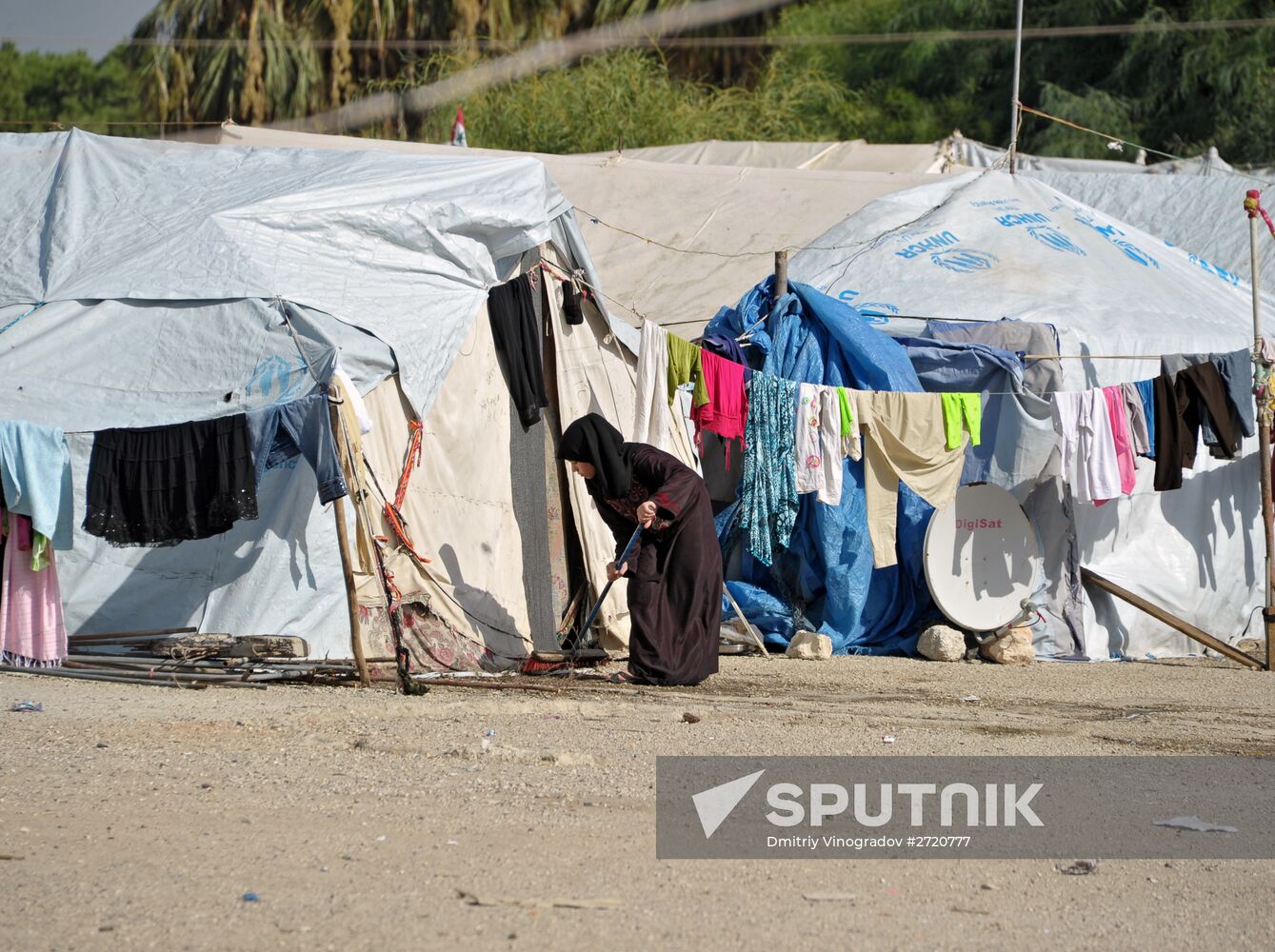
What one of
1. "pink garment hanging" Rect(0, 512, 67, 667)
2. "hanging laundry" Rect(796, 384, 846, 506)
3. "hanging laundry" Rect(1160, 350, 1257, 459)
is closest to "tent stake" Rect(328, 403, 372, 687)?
"pink garment hanging" Rect(0, 512, 67, 667)

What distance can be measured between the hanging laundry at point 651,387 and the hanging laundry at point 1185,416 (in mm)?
3203

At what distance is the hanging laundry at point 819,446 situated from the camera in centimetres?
965

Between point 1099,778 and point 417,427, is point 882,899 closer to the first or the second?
point 1099,778

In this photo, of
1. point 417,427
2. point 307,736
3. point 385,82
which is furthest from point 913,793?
point 385,82

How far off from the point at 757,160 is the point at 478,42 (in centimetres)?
910

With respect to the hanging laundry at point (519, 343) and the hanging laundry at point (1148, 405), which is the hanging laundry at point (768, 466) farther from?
the hanging laundry at point (1148, 405)

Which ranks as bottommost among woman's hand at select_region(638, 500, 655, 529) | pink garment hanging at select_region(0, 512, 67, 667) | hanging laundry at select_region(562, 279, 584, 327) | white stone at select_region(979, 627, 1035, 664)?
white stone at select_region(979, 627, 1035, 664)

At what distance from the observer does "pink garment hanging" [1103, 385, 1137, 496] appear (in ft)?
32.4

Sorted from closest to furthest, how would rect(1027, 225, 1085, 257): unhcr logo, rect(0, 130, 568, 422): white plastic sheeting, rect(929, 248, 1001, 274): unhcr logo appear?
rect(0, 130, 568, 422): white plastic sheeting < rect(929, 248, 1001, 274): unhcr logo < rect(1027, 225, 1085, 257): unhcr logo

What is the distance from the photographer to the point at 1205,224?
47.6 feet

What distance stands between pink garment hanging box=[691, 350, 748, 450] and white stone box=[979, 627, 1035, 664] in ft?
6.79

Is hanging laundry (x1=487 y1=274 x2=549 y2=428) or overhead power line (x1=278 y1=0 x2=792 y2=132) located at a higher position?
overhead power line (x1=278 y1=0 x2=792 y2=132)

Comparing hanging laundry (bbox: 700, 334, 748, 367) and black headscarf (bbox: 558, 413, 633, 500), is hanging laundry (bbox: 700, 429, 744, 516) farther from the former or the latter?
black headscarf (bbox: 558, 413, 633, 500)

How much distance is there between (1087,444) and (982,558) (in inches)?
38.0
